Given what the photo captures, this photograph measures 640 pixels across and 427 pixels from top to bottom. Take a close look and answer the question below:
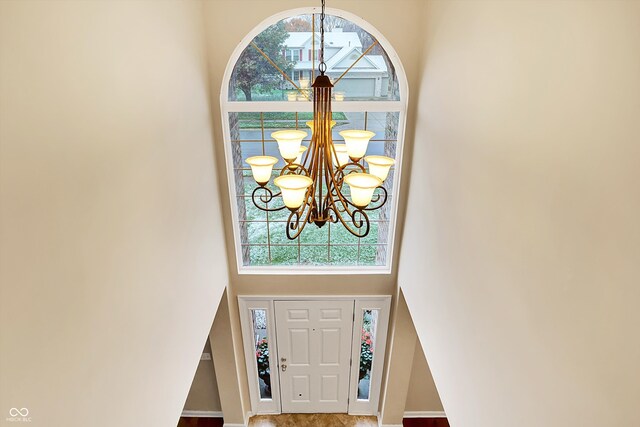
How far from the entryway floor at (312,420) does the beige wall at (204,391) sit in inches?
20.0

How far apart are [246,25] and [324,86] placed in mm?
1584

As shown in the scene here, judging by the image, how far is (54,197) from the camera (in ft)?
4.20

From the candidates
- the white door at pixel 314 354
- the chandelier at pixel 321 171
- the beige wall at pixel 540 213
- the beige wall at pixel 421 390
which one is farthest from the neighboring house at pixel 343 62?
the beige wall at pixel 421 390

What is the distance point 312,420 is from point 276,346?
1111 millimetres

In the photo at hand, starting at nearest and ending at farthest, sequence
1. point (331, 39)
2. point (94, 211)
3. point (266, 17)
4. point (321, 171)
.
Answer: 1. point (94, 211)
2. point (321, 171)
3. point (266, 17)
4. point (331, 39)

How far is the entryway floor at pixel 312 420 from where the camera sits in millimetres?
4648

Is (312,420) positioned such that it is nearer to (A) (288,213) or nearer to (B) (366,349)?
(B) (366,349)

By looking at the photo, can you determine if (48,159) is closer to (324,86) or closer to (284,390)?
(324,86)

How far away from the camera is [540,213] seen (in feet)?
4.50

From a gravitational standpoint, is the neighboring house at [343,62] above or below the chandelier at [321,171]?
above

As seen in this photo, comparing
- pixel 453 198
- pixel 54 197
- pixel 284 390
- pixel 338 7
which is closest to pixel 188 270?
pixel 54 197

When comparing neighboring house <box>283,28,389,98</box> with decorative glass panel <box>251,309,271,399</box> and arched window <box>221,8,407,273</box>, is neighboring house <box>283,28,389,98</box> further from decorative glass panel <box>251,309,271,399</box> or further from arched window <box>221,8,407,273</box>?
decorative glass panel <box>251,309,271,399</box>

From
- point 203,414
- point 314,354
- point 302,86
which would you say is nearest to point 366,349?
point 314,354

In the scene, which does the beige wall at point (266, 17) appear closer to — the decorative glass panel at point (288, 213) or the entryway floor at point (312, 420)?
the decorative glass panel at point (288, 213)
